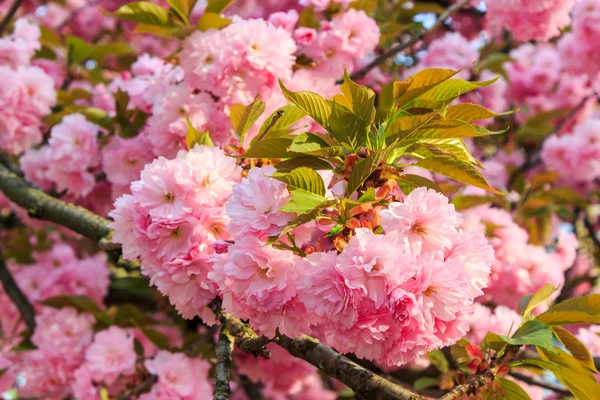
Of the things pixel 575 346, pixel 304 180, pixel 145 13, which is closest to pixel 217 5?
pixel 145 13

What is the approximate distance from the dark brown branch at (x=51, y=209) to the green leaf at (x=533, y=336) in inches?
41.9

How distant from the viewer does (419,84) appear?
102 centimetres

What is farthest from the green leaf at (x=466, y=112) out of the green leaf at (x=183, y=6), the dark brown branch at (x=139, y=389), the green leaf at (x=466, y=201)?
the dark brown branch at (x=139, y=389)

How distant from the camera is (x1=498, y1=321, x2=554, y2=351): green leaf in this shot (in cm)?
95

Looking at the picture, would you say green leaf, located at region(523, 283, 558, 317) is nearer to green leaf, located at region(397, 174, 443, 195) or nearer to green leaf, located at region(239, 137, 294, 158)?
green leaf, located at region(397, 174, 443, 195)

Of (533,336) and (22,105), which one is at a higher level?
(533,336)

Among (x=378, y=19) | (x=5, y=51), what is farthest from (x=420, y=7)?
(x=5, y=51)

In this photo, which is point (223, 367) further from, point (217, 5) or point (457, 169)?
point (217, 5)

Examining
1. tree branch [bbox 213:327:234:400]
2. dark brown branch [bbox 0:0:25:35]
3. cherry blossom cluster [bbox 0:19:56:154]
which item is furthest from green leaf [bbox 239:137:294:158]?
dark brown branch [bbox 0:0:25:35]

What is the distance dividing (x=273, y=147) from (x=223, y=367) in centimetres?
43

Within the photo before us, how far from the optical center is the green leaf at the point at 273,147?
1058 millimetres

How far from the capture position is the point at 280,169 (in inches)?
40.4

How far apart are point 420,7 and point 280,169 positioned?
1942mm

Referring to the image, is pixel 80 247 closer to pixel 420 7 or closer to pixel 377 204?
pixel 420 7
